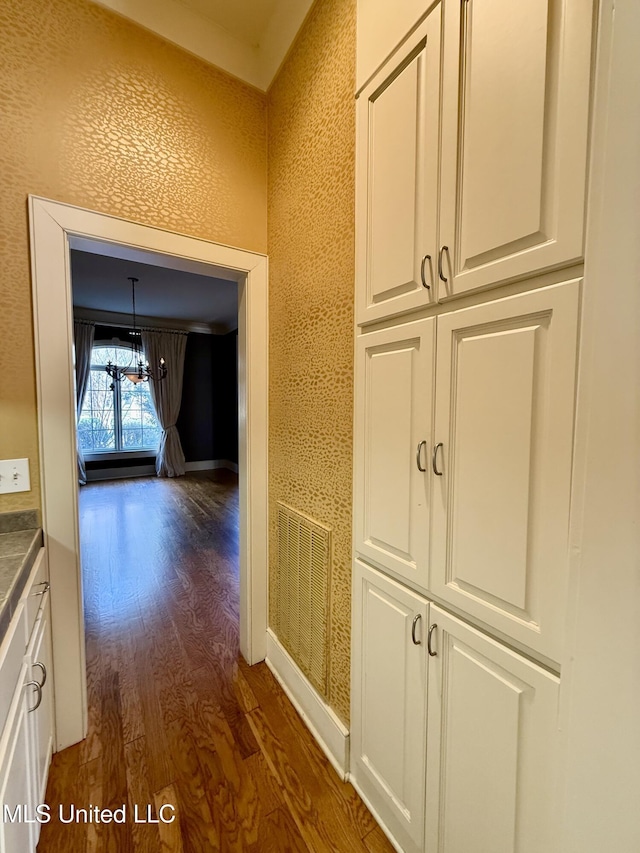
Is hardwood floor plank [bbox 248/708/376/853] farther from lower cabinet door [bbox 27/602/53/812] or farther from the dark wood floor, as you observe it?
lower cabinet door [bbox 27/602/53/812]

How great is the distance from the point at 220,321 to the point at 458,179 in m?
7.12

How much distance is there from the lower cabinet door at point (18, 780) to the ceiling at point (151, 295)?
12.4 ft

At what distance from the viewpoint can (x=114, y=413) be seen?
6914mm

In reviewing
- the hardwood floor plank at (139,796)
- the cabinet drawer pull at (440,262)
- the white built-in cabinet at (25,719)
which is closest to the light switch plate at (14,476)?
the white built-in cabinet at (25,719)

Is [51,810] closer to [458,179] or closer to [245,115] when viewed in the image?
[458,179]

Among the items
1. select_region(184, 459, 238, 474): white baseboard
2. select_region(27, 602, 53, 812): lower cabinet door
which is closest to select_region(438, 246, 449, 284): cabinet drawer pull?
select_region(27, 602, 53, 812): lower cabinet door

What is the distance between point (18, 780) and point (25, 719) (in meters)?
0.16

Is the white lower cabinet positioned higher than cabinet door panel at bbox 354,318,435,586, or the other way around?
cabinet door panel at bbox 354,318,435,586

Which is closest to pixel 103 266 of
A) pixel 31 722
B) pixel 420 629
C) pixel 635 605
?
pixel 31 722

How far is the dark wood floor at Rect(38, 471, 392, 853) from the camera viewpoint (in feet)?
4.04

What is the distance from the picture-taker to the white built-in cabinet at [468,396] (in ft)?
2.30

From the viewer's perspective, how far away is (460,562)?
90 centimetres

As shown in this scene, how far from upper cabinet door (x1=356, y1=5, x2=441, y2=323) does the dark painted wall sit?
656cm

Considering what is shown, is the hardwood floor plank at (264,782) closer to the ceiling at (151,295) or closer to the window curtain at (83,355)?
the ceiling at (151,295)
